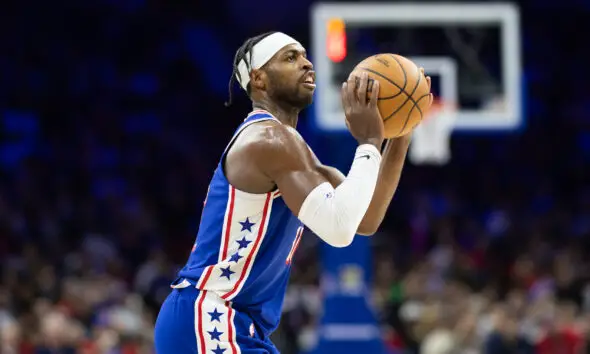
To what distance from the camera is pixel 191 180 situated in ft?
50.6

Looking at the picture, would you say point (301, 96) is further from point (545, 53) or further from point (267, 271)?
point (545, 53)

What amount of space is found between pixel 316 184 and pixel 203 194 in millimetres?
11751

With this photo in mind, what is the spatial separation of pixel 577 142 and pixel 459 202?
98.3 inches

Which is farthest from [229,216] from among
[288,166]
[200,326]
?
[200,326]

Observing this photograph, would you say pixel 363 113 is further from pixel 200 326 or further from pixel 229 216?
pixel 200 326

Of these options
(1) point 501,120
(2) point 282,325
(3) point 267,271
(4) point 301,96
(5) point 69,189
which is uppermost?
(4) point 301,96

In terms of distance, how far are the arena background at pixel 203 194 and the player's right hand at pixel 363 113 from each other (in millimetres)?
6118

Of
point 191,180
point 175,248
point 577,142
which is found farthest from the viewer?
point 577,142

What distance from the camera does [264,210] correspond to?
3840mm

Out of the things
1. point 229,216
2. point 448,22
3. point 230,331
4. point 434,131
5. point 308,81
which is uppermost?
point 308,81

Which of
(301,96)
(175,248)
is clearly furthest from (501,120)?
(301,96)

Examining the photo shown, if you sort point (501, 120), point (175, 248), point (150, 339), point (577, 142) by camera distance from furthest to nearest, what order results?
1. point (577, 142)
2. point (175, 248)
3. point (501, 120)
4. point (150, 339)

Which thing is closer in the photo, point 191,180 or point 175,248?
point 175,248

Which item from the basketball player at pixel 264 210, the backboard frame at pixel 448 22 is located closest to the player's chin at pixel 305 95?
the basketball player at pixel 264 210
